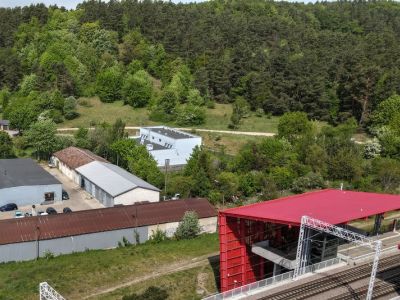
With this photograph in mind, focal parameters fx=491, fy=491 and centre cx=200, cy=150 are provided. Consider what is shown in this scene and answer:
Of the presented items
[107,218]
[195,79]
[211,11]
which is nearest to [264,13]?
[211,11]

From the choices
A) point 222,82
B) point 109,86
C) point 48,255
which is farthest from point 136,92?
point 48,255

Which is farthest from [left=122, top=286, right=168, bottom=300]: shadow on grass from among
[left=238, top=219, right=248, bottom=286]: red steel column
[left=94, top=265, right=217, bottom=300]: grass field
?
[left=238, top=219, right=248, bottom=286]: red steel column

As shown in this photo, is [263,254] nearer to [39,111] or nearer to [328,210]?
[328,210]

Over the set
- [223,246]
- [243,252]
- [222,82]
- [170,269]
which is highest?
[222,82]

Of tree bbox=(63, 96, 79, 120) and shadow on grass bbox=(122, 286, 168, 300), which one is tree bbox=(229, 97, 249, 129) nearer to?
tree bbox=(63, 96, 79, 120)

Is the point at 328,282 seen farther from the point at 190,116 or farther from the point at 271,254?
the point at 190,116

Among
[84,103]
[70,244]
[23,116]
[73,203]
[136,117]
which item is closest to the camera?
[70,244]
